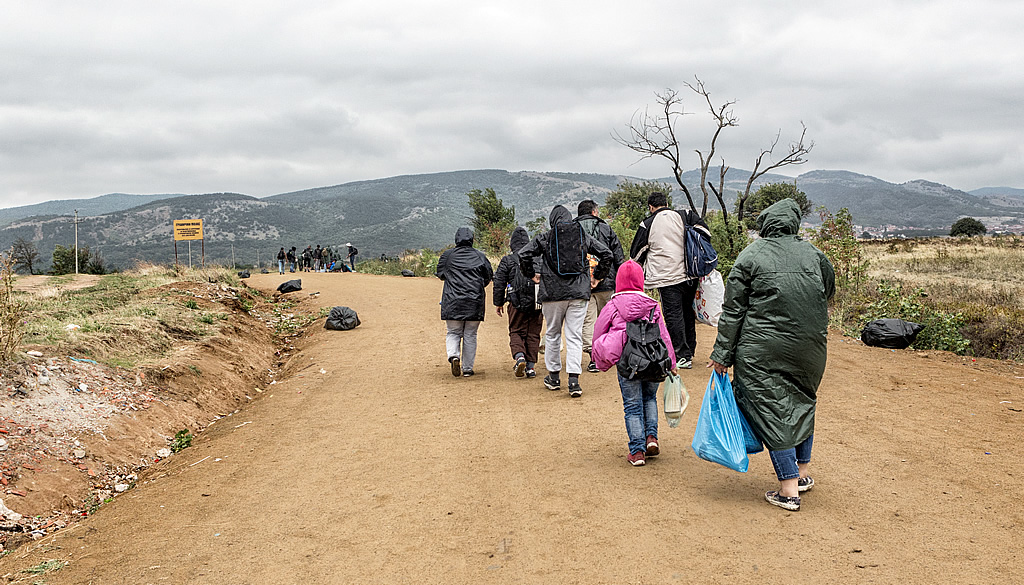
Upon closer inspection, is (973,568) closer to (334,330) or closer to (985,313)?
(985,313)

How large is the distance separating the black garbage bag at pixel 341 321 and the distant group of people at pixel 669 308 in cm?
604

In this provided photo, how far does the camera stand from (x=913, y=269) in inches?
1067

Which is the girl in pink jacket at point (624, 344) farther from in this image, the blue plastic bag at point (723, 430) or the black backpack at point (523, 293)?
the black backpack at point (523, 293)

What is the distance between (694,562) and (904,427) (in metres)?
3.78

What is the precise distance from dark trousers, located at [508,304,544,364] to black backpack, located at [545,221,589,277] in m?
1.34

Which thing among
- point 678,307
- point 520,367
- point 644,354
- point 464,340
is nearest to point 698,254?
point 678,307

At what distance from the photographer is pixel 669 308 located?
8.92 m

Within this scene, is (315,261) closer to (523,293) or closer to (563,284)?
(523,293)

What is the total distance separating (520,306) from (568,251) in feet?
4.61

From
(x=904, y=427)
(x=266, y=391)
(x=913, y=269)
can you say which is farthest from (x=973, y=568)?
(x=913, y=269)

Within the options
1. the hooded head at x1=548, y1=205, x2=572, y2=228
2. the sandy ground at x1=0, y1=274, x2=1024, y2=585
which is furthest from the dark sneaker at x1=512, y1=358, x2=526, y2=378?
the hooded head at x1=548, y1=205, x2=572, y2=228

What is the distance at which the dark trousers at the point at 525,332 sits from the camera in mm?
9445

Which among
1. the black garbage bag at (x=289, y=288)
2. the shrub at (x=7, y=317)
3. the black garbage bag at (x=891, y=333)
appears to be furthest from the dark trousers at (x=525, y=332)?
the black garbage bag at (x=289, y=288)

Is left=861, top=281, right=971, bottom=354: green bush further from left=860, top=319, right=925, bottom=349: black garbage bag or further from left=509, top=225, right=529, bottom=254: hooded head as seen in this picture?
left=509, top=225, right=529, bottom=254: hooded head
